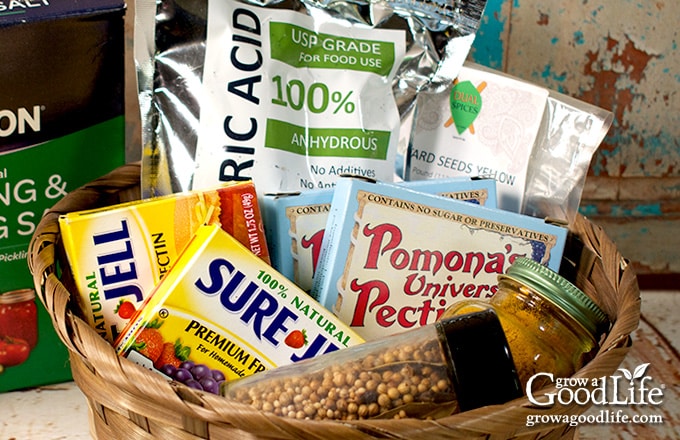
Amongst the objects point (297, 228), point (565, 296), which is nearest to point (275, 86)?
point (297, 228)

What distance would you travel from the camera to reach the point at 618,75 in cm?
129

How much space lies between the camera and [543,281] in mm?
719

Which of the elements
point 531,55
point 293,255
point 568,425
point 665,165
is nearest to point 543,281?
point 568,425

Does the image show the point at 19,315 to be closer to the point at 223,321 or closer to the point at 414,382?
the point at 223,321

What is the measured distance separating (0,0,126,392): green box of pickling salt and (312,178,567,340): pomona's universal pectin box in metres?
0.33

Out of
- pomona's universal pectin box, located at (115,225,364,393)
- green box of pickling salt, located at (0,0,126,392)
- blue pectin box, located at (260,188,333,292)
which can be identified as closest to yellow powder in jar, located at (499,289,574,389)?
pomona's universal pectin box, located at (115,225,364,393)

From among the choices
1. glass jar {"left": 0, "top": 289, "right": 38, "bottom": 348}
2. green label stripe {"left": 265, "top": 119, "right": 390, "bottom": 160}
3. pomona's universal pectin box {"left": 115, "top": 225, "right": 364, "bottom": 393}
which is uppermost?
green label stripe {"left": 265, "top": 119, "right": 390, "bottom": 160}

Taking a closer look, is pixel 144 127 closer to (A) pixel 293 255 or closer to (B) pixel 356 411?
(A) pixel 293 255

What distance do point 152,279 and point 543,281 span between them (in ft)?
1.34

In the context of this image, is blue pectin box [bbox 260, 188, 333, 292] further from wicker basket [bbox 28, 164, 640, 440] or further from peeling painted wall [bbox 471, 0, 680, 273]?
peeling painted wall [bbox 471, 0, 680, 273]

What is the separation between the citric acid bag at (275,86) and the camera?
0.95 metres

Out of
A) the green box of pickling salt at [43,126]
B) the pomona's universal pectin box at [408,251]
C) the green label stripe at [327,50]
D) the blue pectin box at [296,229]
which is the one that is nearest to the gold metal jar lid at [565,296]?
the pomona's universal pectin box at [408,251]

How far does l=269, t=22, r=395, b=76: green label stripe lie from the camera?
3.22 ft

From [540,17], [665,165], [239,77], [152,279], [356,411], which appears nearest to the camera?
[356,411]
